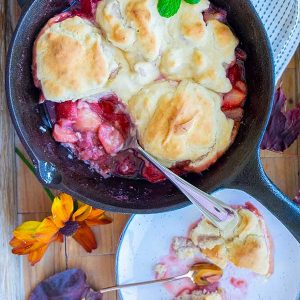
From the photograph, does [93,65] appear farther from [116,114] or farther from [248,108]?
[248,108]

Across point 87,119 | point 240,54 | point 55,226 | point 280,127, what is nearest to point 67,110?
point 87,119

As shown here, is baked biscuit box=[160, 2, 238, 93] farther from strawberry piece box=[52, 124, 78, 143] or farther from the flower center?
the flower center

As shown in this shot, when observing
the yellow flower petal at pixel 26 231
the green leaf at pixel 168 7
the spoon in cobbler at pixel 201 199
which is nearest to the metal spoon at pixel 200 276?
the spoon in cobbler at pixel 201 199

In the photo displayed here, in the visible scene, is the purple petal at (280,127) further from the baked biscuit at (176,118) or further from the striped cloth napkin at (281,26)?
the baked biscuit at (176,118)

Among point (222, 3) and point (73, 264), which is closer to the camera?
point (222, 3)

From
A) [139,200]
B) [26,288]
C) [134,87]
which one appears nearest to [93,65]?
[134,87]

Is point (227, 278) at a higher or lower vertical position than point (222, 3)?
lower
